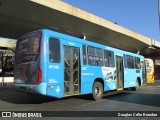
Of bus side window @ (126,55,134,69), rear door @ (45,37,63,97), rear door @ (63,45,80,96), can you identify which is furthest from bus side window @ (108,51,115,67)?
rear door @ (45,37,63,97)

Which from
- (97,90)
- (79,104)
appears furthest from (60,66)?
(97,90)

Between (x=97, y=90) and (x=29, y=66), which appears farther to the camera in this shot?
(x=97, y=90)

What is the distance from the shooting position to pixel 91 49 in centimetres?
1430

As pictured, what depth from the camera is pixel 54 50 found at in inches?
456

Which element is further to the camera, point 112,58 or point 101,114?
point 112,58

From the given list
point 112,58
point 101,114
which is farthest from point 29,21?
point 101,114

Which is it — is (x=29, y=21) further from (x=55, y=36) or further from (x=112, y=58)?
(x=55, y=36)

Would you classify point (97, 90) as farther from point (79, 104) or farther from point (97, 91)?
point (79, 104)

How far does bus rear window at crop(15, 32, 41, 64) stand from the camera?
11391 mm

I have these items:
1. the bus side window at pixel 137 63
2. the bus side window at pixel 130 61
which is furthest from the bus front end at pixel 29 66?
the bus side window at pixel 137 63

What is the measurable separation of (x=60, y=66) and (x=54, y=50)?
729 mm

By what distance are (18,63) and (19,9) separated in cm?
1075

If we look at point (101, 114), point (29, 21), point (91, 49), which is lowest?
point (101, 114)

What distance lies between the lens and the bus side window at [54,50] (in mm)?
11409
